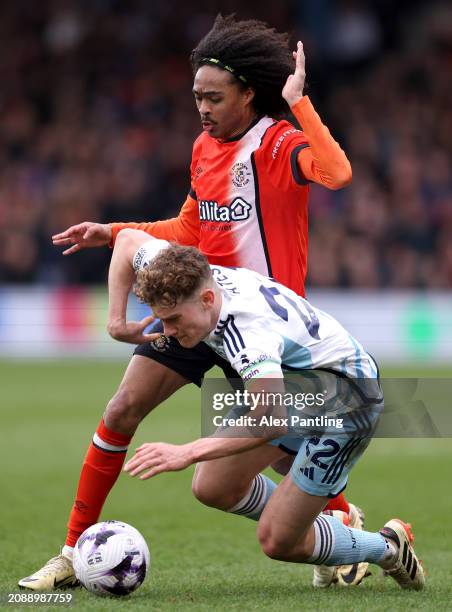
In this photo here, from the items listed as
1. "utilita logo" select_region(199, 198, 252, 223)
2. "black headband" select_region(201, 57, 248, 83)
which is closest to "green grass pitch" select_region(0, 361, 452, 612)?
"utilita logo" select_region(199, 198, 252, 223)

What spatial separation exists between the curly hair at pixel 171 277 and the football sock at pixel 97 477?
1112 mm

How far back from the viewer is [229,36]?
216 inches

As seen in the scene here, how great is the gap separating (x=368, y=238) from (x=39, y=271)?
454 cm

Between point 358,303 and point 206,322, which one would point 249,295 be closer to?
point 206,322

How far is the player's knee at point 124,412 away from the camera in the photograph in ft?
17.4

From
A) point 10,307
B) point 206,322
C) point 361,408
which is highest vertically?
point 206,322

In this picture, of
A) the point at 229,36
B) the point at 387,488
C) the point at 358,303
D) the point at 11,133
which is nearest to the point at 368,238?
the point at 358,303

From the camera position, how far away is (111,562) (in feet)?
15.8

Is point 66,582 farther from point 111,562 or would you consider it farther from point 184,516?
point 184,516

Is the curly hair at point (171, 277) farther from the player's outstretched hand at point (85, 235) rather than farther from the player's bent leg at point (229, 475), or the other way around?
the player's outstretched hand at point (85, 235)

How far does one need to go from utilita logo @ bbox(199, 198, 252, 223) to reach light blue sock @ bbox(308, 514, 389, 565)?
135 centimetres

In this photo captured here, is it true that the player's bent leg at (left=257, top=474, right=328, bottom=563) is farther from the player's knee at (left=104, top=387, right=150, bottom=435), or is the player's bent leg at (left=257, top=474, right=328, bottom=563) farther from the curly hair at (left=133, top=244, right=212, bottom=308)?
the curly hair at (left=133, top=244, right=212, bottom=308)

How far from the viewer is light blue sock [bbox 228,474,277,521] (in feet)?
17.2

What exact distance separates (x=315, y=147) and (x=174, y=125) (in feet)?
45.9
